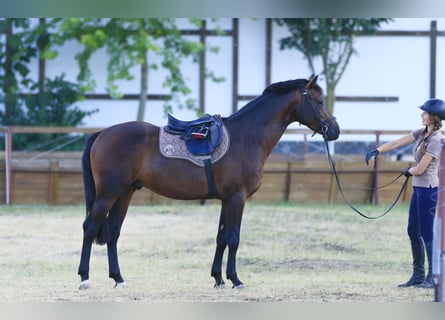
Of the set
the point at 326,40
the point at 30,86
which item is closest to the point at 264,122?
the point at 326,40

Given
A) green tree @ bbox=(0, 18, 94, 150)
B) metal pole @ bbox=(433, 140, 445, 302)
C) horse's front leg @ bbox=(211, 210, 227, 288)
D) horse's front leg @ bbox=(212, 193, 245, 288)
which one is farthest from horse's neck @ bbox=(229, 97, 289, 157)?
green tree @ bbox=(0, 18, 94, 150)

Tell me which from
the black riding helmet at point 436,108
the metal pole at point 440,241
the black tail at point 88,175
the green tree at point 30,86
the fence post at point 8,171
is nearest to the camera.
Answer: the metal pole at point 440,241

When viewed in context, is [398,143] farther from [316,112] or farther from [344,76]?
[344,76]

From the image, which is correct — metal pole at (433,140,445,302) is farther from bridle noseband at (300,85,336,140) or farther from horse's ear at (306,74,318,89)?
horse's ear at (306,74,318,89)

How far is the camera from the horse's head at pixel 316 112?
7391mm

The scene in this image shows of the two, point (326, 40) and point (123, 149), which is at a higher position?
point (326, 40)

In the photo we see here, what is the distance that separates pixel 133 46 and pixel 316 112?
27.0ft

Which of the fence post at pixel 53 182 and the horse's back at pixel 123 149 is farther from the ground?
the horse's back at pixel 123 149

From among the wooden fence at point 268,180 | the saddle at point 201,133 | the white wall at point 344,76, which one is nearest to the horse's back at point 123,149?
the saddle at point 201,133

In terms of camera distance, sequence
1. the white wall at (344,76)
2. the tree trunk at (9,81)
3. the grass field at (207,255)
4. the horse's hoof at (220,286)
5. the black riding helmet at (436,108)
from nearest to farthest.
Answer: the grass field at (207,255) → the black riding helmet at (436,108) → the horse's hoof at (220,286) → the tree trunk at (9,81) → the white wall at (344,76)

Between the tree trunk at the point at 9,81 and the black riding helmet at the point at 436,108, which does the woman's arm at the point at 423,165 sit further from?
the tree trunk at the point at 9,81

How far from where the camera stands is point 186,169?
7.30 metres

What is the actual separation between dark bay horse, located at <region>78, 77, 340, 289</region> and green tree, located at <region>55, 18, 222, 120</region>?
25.6 feet

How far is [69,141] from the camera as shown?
49.9ft
